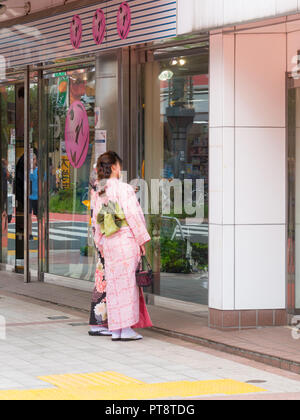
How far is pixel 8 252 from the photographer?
1617cm

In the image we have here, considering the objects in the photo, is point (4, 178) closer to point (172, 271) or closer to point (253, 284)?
point (172, 271)

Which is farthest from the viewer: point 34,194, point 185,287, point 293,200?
point 34,194

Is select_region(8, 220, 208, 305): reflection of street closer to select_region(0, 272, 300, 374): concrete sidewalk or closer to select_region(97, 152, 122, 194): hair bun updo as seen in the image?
select_region(0, 272, 300, 374): concrete sidewalk

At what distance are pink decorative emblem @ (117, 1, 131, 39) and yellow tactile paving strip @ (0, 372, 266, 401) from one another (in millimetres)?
4928

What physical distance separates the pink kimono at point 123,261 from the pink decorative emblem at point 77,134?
155 inches

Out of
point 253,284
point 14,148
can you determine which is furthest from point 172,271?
point 14,148

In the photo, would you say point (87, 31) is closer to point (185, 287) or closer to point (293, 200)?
point (185, 287)

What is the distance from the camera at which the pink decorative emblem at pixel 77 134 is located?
1348cm

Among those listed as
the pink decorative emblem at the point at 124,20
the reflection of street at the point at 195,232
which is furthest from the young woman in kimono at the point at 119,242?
the pink decorative emblem at the point at 124,20

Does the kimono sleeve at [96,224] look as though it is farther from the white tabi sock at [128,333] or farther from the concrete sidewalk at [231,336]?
the concrete sidewalk at [231,336]

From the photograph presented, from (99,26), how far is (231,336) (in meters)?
4.56

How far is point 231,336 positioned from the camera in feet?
31.3

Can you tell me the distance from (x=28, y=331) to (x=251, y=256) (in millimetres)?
2404

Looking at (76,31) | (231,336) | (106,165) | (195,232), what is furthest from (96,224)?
(76,31)
